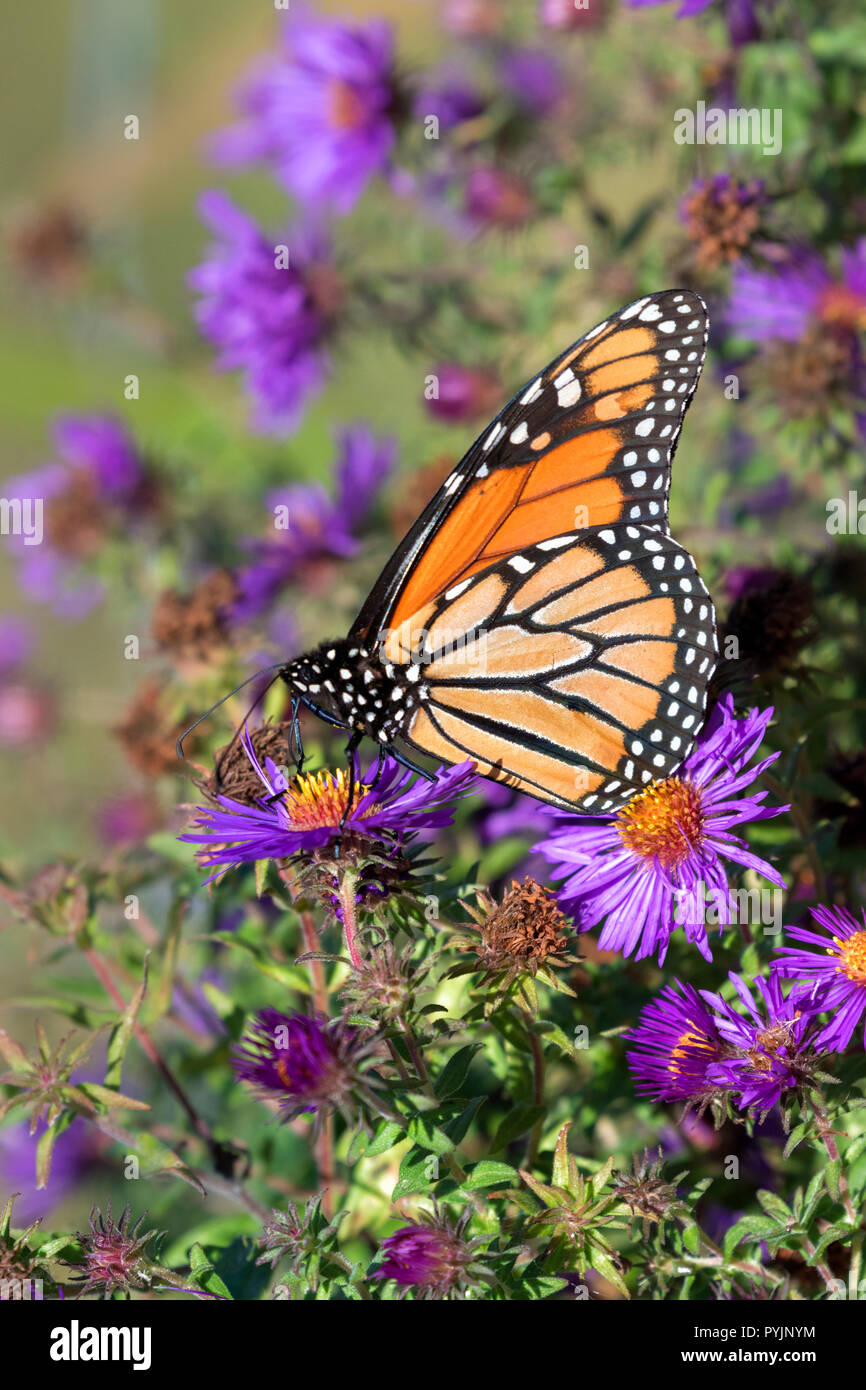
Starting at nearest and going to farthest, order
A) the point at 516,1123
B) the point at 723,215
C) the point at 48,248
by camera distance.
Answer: the point at 516,1123 < the point at 723,215 < the point at 48,248

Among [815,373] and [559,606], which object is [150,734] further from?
[815,373]

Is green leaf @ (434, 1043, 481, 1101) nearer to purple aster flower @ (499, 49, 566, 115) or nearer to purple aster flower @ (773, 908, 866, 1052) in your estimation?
purple aster flower @ (773, 908, 866, 1052)

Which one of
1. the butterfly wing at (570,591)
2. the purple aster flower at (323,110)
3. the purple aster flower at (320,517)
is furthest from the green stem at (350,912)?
the purple aster flower at (323,110)

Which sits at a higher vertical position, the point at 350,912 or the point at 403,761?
the point at 403,761

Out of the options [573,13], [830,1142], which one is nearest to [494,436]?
[830,1142]

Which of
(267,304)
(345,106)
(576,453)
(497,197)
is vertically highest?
(345,106)

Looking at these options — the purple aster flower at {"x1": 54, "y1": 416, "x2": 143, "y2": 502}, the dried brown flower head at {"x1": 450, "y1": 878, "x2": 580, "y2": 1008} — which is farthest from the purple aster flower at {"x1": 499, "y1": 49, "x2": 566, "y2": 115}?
the dried brown flower head at {"x1": 450, "y1": 878, "x2": 580, "y2": 1008}

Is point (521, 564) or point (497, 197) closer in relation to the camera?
point (521, 564)
